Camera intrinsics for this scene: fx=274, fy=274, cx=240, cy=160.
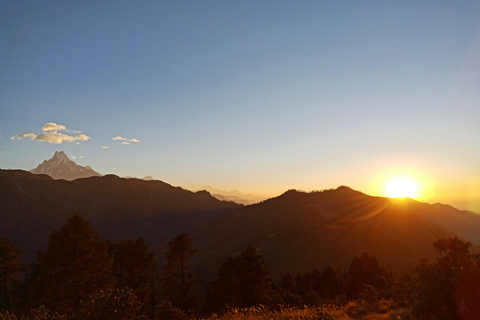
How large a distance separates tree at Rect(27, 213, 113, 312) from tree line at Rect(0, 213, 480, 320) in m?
0.07

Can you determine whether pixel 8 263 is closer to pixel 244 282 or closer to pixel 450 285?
pixel 244 282

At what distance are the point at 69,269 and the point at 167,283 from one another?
13.5m

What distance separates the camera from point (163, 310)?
43.2 feet

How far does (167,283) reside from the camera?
107 feet

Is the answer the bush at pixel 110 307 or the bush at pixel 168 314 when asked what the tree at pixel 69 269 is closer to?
the bush at pixel 168 314

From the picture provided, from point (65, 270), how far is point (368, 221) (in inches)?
4882

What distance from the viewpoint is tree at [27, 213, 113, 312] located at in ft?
67.4

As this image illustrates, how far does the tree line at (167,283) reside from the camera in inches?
322

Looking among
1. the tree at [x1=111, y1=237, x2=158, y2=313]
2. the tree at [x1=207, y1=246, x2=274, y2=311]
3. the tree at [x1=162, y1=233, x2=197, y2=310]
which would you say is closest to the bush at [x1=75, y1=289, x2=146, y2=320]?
the tree at [x1=207, y1=246, x2=274, y2=311]

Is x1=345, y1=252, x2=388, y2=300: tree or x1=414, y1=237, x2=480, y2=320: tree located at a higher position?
x1=414, y1=237, x2=480, y2=320: tree

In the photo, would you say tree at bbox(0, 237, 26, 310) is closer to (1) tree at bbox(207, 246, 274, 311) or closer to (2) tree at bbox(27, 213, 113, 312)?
(2) tree at bbox(27, 213, 113, 312)

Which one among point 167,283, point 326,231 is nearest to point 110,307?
point 167,283

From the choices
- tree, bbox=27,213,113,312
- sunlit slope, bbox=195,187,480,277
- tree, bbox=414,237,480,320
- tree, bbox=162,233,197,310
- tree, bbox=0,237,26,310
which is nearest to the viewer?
tree, bbox=414,237,480,320

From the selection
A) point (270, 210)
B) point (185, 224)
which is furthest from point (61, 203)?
point (270, 210)
